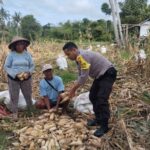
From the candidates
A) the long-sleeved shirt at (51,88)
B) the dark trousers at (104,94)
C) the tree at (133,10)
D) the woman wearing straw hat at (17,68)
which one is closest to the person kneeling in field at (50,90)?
the long-sleeved shirt at (51,88)

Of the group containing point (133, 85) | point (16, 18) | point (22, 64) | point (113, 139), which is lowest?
point (113, 139)

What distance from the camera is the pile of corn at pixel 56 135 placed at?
538 cm

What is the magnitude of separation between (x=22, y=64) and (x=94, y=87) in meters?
1.31

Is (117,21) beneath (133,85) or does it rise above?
above

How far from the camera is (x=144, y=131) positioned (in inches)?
226

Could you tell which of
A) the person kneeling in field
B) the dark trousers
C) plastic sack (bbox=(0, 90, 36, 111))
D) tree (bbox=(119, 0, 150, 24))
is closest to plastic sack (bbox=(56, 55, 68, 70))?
plastic sack (bbox=(0, 90, 36, 111))

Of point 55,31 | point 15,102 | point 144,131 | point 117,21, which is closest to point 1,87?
point 15,102

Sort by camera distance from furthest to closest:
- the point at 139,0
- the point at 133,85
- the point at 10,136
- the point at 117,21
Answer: the point at 139,0 → the point at 117,21 → the point at 133,85 → the point at 10,136

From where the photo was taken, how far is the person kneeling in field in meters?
6.49

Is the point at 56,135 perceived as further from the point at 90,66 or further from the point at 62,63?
the point at 62,63

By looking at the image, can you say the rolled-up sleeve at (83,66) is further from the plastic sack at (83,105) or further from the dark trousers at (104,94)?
the plastic sack at (83,105)

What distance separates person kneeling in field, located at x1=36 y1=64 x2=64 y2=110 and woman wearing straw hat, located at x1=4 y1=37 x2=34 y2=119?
9.9 inches

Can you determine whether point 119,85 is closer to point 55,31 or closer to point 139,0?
point 55,31

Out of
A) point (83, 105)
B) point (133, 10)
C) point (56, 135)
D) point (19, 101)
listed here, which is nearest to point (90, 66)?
point (56, 135)
